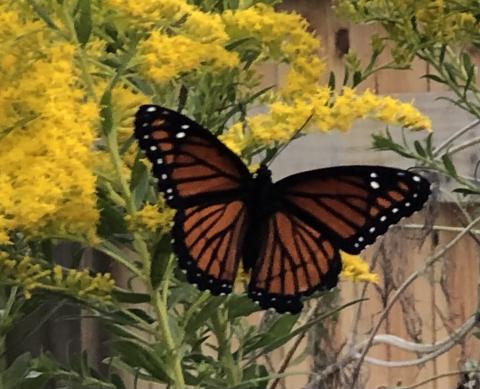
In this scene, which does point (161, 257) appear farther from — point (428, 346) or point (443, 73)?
point (428, 346)

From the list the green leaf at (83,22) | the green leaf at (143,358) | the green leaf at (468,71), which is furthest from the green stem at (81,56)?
the green leaf at (468,71)

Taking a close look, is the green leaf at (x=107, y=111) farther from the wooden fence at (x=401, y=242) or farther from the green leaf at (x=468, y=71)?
the wooden fence at (x=401, y=242)

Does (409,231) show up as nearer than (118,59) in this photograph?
No

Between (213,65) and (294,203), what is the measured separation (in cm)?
16

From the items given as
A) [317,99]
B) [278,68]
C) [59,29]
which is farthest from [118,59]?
[278,68]

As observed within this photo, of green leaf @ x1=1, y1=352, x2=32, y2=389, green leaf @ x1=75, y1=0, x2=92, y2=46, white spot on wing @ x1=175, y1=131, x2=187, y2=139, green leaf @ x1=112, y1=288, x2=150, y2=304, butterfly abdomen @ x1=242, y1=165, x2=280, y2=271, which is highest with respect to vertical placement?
green leaf @ x1=75, y1=0, x2=92, y2=46

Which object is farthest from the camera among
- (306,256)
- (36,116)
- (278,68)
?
(278,68)

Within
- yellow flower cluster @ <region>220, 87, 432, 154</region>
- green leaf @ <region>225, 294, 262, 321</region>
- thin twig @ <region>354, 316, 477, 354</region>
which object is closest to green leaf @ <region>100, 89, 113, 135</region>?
yellow flower cluster @ <region>220, 87, 432, 154</region>

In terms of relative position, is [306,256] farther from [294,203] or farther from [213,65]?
[213,65]

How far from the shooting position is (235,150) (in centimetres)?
81

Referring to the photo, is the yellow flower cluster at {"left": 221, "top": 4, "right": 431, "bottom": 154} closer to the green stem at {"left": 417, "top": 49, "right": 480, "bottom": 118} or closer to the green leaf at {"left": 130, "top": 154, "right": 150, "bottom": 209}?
the green leaf at {"left": 130, "top": 154, "right": 150, "bottom": 209}

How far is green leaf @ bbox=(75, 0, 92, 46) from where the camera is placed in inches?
28.7

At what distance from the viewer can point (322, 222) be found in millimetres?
837

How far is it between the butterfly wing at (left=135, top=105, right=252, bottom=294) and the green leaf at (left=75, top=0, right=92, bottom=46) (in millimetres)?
77
